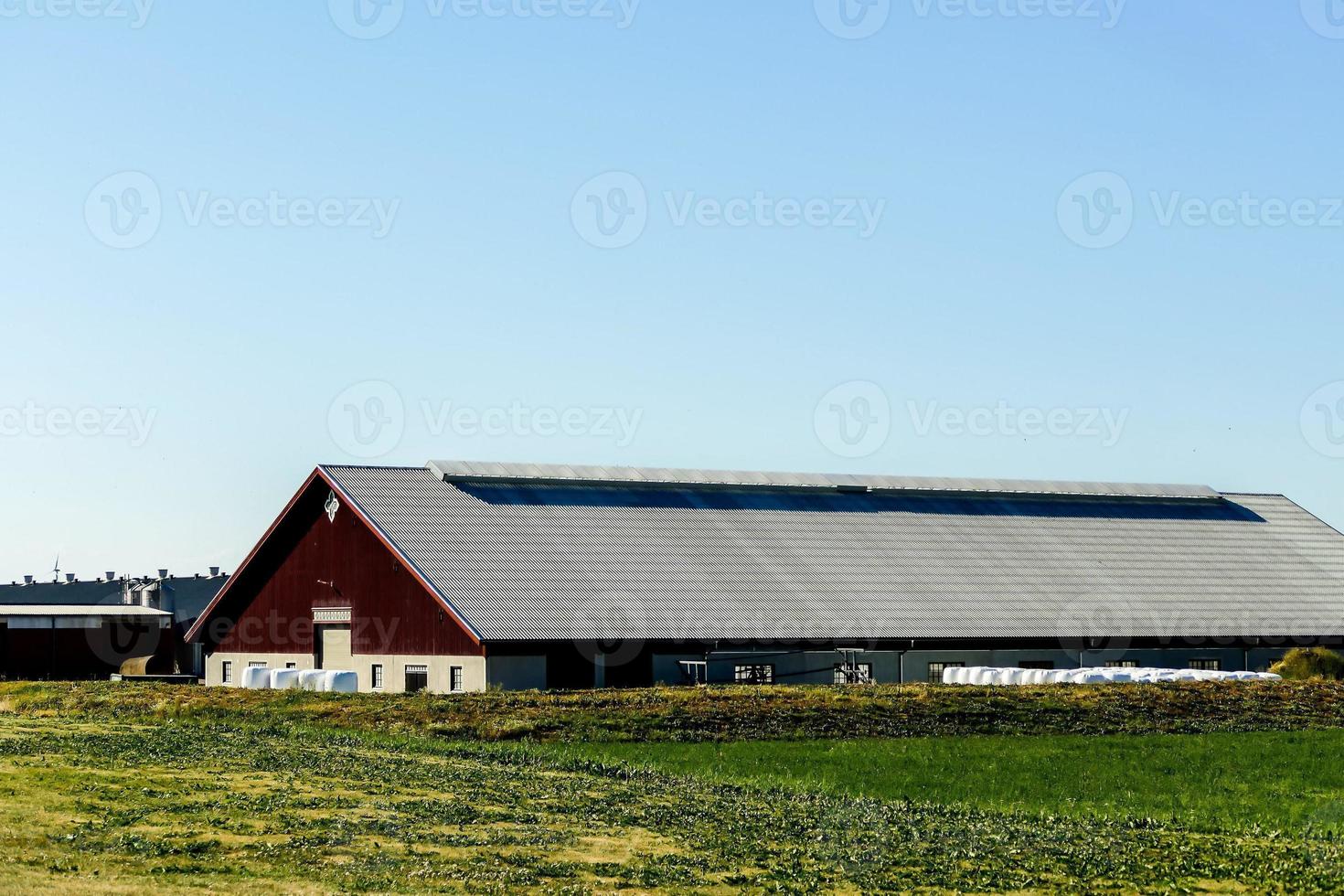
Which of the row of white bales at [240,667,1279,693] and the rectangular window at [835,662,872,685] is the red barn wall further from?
the rectangular window at [835,662,872,685]

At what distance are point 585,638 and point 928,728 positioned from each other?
15.7 meters

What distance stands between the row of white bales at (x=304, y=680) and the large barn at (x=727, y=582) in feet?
9.59

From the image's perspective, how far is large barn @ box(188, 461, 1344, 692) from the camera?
2247 inches

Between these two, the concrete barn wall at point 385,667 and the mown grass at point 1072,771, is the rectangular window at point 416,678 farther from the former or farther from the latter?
the mown grass at point 1072,771

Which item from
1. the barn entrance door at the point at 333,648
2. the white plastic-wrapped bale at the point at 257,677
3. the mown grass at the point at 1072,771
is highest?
the barn entrance door at the point at 333,648

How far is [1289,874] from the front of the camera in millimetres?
21078

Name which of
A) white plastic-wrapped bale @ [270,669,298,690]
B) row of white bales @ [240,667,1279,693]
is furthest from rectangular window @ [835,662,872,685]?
white plastic-wrapped bale @ [270,669,298,690]

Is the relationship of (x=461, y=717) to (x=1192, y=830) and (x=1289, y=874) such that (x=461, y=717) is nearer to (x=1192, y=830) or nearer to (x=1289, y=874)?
(x=1192, y=830)

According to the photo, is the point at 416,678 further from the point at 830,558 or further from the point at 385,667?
the point at 830,558

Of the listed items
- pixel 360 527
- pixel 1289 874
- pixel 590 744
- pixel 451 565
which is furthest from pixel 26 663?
pixel 1289 874

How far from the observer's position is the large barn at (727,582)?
5706 cm

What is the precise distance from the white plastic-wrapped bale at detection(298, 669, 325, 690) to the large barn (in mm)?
3377

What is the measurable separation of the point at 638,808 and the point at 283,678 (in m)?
34.1

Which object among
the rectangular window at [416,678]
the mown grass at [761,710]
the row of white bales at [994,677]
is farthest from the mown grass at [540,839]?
the rectangular window at [416,678]
